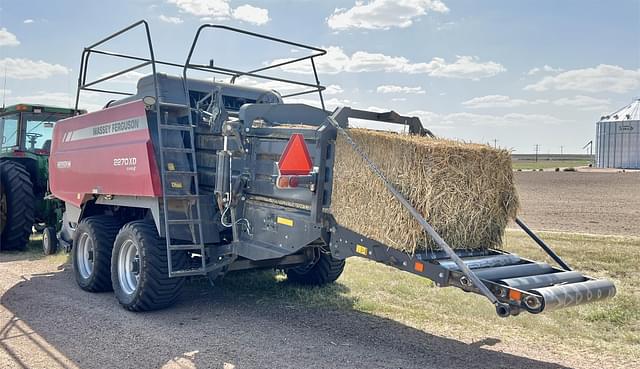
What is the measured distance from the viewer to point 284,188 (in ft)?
18.2

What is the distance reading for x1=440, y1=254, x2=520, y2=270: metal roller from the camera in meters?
4.69

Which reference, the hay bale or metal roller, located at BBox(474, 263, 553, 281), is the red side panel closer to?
the hay bale

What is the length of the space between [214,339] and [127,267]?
6.32 ft

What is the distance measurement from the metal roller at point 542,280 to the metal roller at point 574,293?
143 millimetres

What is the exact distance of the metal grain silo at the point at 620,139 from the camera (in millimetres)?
53188

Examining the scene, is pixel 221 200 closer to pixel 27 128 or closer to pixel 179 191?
pixel 179 191

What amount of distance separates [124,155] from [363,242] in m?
3.22

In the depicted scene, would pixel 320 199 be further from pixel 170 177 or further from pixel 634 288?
pixel 634 288

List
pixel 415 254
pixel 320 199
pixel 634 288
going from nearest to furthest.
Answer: pixel 415 254 → pixel 320 199 → pixel 634 288

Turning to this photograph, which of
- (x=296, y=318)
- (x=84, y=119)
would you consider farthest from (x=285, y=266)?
(x=84, y=119)

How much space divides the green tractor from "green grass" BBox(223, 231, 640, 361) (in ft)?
14.6

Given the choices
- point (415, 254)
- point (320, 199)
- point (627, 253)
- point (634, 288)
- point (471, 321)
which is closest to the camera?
point (415, 254)

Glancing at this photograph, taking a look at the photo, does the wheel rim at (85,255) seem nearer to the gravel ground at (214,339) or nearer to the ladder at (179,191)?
the gravel ground at (214,339)

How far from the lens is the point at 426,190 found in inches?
188
